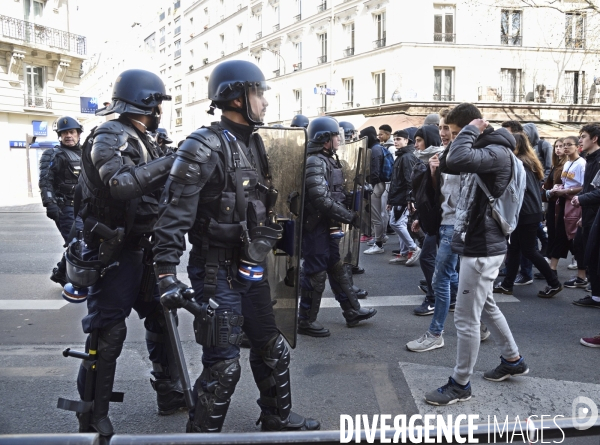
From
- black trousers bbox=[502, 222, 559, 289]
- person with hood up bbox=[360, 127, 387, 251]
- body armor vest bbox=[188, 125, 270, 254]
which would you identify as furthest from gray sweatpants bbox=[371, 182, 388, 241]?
body armor vest bbox=[188, 125, 270, 254]

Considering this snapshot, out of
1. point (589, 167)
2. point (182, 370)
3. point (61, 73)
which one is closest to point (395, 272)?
point (589, 167)

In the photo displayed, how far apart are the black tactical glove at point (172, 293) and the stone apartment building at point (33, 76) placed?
2687 cm

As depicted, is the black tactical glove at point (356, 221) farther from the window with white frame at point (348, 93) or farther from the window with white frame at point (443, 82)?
the window with white frame at point (348, 93)

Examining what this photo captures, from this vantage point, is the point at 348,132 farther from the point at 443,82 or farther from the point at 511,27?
the point at 511,27

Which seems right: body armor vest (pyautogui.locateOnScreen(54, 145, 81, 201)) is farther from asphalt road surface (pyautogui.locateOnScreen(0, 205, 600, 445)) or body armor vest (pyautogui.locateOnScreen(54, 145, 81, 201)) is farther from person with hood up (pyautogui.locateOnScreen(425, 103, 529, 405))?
person with hood up (pyautogui.locateOnScreen(425, 103, 529, 405))

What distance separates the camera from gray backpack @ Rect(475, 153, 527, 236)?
353cm

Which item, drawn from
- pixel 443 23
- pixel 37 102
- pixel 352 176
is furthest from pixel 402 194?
pixel 37 102

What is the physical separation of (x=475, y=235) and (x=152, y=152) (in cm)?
198

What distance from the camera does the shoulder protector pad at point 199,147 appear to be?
2676 mm

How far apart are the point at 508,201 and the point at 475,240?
32 cm

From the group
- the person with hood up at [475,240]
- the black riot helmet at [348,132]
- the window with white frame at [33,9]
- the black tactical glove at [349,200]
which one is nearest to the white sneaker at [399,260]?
the black riot helmet at [348,132]

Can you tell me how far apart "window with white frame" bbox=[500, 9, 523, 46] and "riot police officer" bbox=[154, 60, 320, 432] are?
26.9 meters

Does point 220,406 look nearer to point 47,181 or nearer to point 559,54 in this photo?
point 47,181

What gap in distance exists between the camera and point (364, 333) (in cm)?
512
